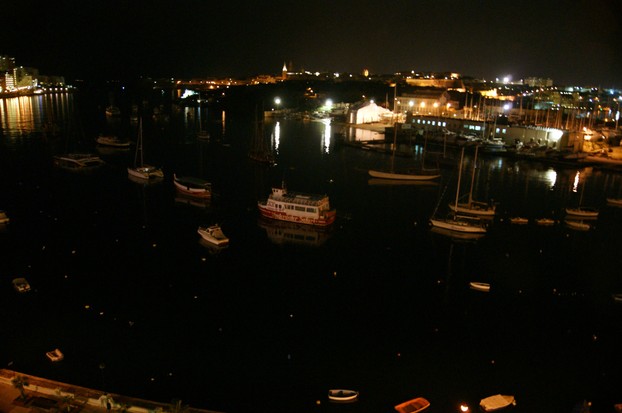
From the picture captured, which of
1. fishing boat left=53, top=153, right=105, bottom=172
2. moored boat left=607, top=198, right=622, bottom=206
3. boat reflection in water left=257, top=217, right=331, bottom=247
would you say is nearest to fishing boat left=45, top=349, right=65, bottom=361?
boat reflection in water left=257, top=217, right=331, bottom=247

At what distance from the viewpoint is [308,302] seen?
918cm

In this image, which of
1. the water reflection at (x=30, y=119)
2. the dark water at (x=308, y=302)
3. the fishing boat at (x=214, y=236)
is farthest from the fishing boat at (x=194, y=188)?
the water reflection at (x=30, y=119)

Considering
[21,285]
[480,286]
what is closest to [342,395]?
[480,286]

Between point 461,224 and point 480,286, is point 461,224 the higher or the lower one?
the higher one

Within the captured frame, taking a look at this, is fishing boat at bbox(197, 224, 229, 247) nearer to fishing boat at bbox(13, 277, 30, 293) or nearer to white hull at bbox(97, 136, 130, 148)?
fishing boat at bbox(13, 277, 30, 293)

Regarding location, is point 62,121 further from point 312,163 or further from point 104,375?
point 104,375

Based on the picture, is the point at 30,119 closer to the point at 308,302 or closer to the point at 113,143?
the point at 113,143

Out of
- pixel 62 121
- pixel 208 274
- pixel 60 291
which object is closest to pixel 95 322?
pixel 60 291

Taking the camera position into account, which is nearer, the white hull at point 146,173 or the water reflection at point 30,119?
the white hull at point 146,173

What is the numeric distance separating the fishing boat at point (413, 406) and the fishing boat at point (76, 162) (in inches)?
730

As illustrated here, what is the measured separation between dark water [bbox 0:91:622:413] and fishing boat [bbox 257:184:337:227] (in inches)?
17.5

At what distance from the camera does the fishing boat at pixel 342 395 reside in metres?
6.38

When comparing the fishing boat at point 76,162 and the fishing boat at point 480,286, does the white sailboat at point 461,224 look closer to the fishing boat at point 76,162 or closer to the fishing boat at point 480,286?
the fishing boat at point 480,286

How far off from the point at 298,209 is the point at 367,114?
28599mm
